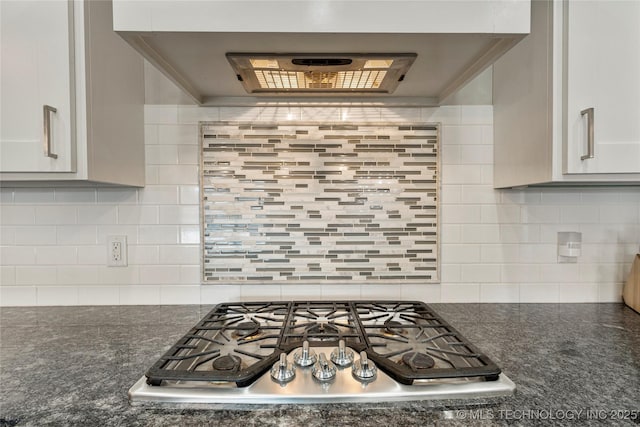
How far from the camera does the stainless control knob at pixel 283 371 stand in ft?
2.33

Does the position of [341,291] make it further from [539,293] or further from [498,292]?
[539,293]

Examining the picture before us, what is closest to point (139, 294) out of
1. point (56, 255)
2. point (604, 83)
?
point (56, 255)

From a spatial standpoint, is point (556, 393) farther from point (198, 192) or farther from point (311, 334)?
point (198, 192)

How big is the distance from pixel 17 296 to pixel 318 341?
1.24 m

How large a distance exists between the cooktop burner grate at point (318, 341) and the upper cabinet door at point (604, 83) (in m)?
0.63

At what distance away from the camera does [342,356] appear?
78cm

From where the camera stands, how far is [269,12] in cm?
79

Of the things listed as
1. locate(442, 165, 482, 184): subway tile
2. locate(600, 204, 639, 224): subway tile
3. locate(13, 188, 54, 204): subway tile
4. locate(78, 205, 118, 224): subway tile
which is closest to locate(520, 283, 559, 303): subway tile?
locate(600, 204, 639, 224): subway tile

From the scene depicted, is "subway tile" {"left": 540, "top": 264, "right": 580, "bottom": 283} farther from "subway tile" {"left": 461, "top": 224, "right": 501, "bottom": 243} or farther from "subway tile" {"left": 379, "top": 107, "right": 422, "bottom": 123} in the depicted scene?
"subway tile" {"left": 379, "top": 107, "right": 422, "bottom": 123}

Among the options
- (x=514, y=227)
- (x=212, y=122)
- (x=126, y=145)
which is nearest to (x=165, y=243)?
(x=126, y=145)

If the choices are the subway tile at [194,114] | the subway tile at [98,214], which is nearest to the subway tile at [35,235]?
the subway tile at [98,214]

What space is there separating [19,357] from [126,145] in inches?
27.3

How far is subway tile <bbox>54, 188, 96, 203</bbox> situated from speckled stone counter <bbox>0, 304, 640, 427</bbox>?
16.2 inches

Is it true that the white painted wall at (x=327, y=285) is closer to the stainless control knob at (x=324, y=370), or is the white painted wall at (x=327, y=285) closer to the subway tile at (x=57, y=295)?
the subway tile at (x=57, y=295)
